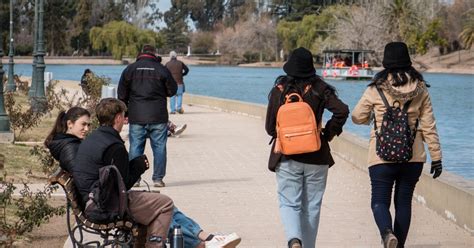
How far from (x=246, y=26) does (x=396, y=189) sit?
5540 inches

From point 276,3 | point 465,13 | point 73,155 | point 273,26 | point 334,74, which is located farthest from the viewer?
point 276,3

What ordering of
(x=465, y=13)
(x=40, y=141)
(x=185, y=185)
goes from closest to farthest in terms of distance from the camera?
(x=185, y=185)
(x=40, y=141)
(x=465, y=13)

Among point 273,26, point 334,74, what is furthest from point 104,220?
point 273,26

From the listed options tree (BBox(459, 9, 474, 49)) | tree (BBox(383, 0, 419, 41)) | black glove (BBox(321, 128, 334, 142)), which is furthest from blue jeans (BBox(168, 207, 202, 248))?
tree (BBox(383, 0, 419, 41))

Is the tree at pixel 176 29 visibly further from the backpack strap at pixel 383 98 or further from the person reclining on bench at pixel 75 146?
the person reclining on bench at pixel 75 146

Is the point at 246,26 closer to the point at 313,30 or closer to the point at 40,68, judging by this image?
the point at 313,30

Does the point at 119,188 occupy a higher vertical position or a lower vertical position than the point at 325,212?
higher

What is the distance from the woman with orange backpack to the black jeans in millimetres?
461

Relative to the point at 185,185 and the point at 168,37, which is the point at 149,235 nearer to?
the point at 185,185

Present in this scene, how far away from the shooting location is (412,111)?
8.40m

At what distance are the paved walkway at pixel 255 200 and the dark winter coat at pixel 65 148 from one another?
2.27 m

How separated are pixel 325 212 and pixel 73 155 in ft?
14.2

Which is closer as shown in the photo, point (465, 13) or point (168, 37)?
point (465, 13)

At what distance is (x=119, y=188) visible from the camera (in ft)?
24.1
